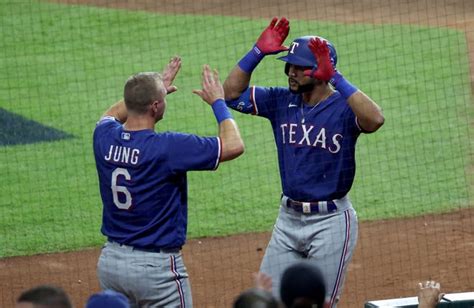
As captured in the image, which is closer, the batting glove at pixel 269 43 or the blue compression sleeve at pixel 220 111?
the blue compression sleeve at pixel 220 111

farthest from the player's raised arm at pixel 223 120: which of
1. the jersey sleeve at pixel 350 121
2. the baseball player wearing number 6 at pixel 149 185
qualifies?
the jersey sleeve at pixel 350 121

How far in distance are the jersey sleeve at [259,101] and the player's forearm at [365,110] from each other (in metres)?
0.69

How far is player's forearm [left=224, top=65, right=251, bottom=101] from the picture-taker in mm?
7098

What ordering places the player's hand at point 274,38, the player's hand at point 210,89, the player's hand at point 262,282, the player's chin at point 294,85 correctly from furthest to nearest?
the player's hand at point 274,38
the player's chin at point 294,85
the player's hand at point 210,89
the player's hand at point 262,282

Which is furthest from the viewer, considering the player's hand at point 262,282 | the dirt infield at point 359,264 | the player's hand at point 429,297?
the dirt infield at point 359,264

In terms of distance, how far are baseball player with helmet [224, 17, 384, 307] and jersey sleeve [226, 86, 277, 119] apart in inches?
6.8

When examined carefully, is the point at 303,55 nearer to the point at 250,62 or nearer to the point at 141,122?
the point at 250,62

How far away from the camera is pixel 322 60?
6609 mm

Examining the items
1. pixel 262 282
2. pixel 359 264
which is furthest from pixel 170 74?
pixel 359 264

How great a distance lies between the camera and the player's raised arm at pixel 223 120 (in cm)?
593

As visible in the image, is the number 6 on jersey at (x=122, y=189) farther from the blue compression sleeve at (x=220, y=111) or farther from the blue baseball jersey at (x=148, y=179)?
the blue compression sleeve at (x=220, y=111)

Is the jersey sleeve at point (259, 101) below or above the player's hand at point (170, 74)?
below

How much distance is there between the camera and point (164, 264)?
607 cm

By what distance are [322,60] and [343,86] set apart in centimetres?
21
